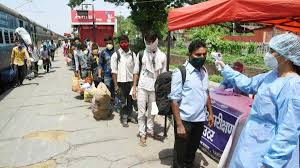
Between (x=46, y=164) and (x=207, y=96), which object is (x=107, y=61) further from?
(x=207, y=96)

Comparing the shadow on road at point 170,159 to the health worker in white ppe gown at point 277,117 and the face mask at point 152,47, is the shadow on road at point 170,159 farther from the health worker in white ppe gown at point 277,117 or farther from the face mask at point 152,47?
the health worker in white ppe gown at point 277,117

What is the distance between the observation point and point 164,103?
14.5 ft

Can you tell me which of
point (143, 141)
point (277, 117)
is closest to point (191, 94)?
point (277, 117)

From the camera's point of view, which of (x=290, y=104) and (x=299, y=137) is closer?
(x=290, y=104)

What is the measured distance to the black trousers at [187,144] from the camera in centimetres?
391

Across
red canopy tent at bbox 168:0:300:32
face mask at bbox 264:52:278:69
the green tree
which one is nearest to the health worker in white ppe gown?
face mask at bbox 264:52:278:69

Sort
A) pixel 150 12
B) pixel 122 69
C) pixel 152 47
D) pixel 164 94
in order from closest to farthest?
pixel 164 94 → pixel 152 47 → pixel 122 69 → pixel 150 12

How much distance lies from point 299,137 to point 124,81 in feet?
14.2

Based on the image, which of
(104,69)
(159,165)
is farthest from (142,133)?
(104,69)

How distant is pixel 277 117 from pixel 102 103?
5.10m

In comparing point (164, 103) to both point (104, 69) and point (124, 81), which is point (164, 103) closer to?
point (124, 81)

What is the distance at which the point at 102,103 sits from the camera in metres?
7.08

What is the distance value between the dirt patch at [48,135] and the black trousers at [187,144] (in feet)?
9.19

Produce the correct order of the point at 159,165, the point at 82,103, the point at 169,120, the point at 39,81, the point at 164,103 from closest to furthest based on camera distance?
the point at 164,103, the point at 159,165, the point at 169,120, the point at 82,103, the point at 39,81
